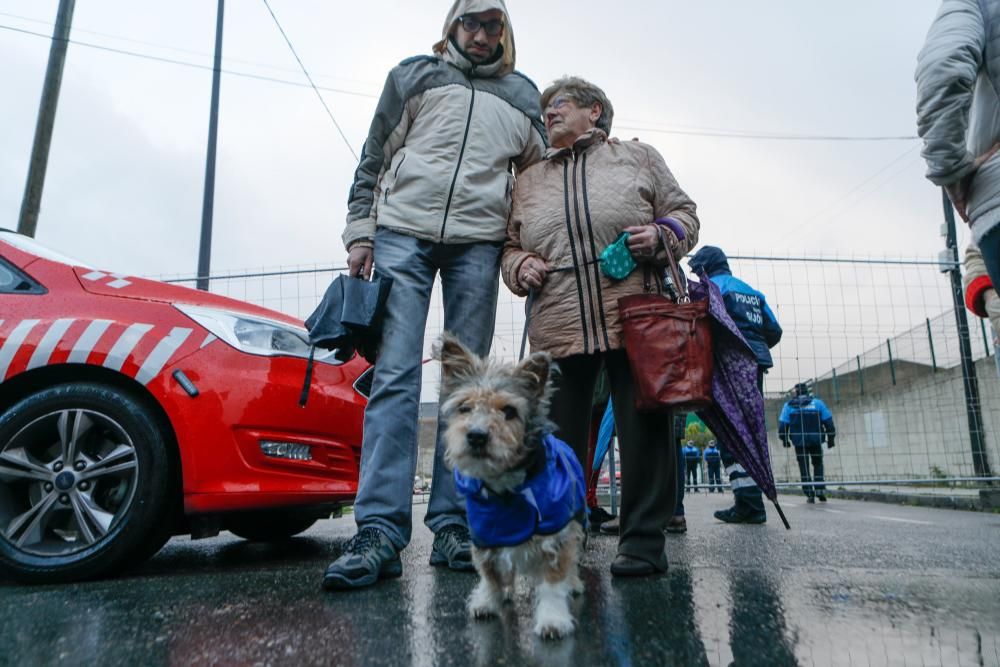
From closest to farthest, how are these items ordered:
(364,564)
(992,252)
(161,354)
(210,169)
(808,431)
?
→ (992,252) < (364,564) < (161,354) < (808,431) < (210,169)

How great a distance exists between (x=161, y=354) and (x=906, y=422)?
10403 mm

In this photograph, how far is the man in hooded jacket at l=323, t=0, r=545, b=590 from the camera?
3.42 m

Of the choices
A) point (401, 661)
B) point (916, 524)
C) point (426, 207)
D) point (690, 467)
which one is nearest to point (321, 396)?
point (426, 207)

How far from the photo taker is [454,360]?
2.87 metres

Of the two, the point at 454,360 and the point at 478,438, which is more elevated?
the point at 454,360

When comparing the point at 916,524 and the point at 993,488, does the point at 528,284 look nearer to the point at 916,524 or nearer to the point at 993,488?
the point at 916,524

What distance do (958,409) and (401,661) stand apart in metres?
10.1

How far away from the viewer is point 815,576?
10.2 feet

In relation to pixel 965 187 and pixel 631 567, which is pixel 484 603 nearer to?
pixel 631 567

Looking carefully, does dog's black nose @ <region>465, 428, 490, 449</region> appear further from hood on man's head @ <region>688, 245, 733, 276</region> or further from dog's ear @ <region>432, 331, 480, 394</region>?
hood on man's head @ <region>688, 245, 733, 276</region>

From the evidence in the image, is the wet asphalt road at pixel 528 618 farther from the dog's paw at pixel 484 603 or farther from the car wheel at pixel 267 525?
the car wheel at pixel 267 525

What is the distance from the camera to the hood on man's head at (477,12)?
366cm

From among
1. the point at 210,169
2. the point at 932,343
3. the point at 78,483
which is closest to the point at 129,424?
the point at 78,483

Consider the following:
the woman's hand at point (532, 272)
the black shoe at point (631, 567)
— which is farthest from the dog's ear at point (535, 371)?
the black shoe at point (631, 567)
